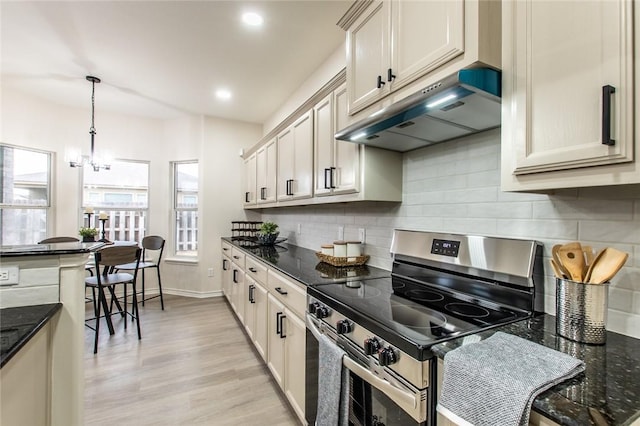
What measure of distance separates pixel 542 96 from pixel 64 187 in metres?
5.24

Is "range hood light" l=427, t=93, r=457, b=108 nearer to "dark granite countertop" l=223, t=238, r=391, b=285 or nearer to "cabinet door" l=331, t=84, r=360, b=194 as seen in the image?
"cabinet door" l=331, t=84, r=360, b=194

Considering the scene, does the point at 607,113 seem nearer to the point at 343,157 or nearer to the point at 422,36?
the point at 422,36

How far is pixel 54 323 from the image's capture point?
1349 mm

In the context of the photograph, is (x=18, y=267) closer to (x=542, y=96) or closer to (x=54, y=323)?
(x=54, y=323)

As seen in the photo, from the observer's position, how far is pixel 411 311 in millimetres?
→ 1194

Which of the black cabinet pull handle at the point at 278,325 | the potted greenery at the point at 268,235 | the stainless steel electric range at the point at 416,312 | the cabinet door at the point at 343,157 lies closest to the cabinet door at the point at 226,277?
the potted greenery at the point at 268,235

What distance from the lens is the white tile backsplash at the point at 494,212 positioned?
968 mm

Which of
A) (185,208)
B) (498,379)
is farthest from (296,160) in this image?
(185,208)

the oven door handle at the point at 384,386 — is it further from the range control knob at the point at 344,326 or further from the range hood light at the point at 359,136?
the range hood light at the point at 359,136

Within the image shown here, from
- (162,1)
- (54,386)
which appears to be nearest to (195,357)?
(54,386)

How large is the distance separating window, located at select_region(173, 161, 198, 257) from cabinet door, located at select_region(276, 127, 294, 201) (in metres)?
2.22

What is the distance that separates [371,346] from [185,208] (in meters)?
4.35

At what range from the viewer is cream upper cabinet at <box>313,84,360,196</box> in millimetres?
1855

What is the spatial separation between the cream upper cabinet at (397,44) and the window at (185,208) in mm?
3762
